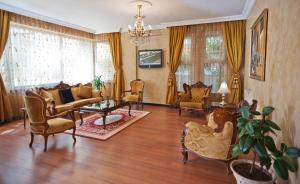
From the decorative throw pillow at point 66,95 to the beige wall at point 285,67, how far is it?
511 centimetres

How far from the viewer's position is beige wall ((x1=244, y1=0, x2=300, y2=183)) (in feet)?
5.49

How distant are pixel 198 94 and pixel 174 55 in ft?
5.35

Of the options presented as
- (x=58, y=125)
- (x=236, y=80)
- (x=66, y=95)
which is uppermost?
(x=236, y=80)

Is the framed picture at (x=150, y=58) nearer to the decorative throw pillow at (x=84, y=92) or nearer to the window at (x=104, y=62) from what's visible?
the window at (x=104, y=62)

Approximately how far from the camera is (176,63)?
248 inches

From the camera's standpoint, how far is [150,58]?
677 centimetres

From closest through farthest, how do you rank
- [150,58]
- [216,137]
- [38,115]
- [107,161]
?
[216,137], [107,161], [38,115], [150,58]

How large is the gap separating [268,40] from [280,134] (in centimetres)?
139

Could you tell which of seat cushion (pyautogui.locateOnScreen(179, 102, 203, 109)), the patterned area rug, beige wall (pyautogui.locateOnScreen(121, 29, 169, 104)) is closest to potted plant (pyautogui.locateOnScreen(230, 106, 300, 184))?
the patterned area rug

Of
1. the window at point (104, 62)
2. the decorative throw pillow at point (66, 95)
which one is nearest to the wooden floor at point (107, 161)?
the decorative throw pillow at point (66, 95)

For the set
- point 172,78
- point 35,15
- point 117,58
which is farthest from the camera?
point 117,58

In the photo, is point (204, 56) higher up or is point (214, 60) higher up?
point (204, 56)

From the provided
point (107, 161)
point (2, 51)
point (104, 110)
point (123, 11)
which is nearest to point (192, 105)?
point (104, 110)

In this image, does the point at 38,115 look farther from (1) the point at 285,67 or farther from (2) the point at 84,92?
(1) the point at 285,67
